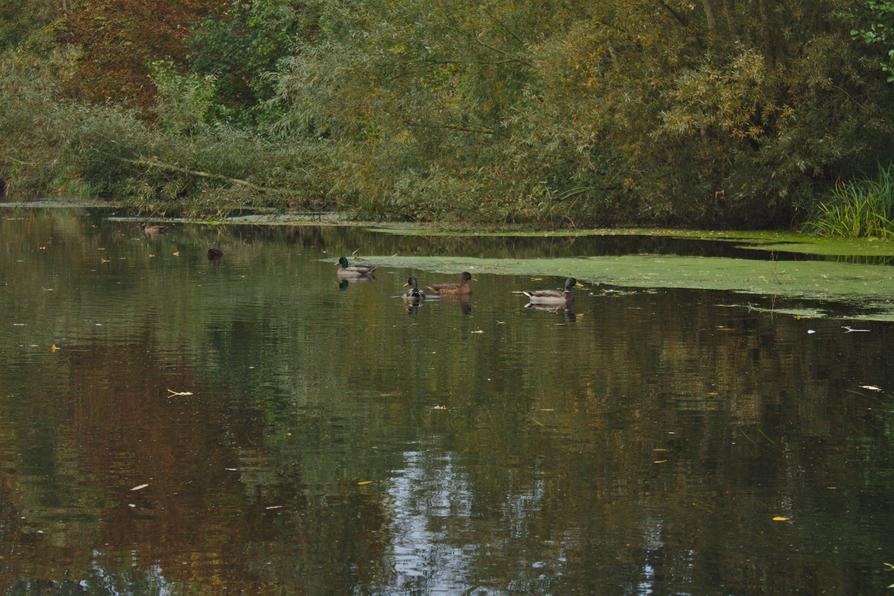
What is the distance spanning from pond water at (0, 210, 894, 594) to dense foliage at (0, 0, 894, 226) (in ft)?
40.2

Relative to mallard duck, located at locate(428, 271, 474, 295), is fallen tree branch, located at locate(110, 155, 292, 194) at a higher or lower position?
higher

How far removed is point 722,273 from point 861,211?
8.22 m

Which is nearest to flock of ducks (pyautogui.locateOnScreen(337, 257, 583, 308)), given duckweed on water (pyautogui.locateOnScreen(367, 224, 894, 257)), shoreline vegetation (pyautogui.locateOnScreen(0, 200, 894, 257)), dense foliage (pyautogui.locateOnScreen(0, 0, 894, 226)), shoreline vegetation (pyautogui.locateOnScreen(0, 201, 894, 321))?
shoreline vegetation (pyautogui.locateOnScreen(0, 201, 894, 321))

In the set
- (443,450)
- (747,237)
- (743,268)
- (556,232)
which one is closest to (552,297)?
(743,268)

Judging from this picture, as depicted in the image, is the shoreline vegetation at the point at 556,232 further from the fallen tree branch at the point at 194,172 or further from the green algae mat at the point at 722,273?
the green algae mat at the point at 722,273

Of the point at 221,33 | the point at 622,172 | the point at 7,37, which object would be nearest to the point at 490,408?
the point at 622,172

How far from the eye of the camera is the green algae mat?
18.5 meters

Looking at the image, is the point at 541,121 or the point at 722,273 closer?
the point at 722,273

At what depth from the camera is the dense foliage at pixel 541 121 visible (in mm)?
28609

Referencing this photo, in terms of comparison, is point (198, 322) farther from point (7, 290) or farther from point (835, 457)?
point (835, 457)

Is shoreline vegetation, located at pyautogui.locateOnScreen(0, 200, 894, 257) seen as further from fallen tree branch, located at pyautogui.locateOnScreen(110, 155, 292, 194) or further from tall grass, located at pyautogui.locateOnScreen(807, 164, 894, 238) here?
fallen tree branch, located at pyautogui.locateOnScreen(110, 155, 292, 194)

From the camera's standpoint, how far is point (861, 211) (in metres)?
28.5

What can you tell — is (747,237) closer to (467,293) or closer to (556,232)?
(556,232)

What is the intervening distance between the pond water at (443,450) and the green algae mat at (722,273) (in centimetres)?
186
